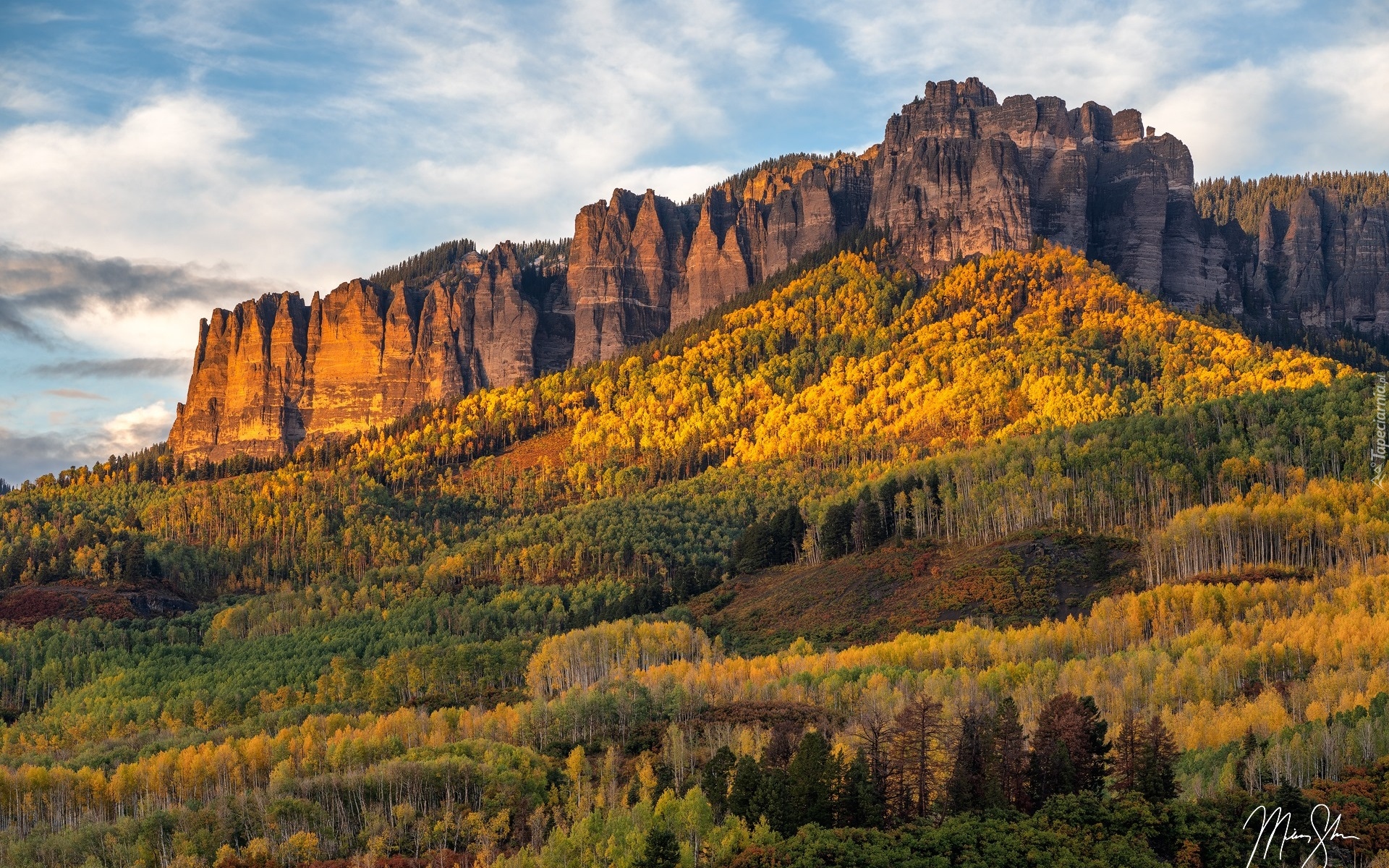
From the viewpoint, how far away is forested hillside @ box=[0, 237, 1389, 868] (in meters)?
72.6

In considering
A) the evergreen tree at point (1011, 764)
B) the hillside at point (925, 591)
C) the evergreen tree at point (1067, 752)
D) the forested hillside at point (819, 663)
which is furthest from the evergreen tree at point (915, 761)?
the hillside at point (925, 591)

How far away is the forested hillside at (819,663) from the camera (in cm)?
7256

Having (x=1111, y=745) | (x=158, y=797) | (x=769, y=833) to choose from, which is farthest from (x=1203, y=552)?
(x=158, y=797)

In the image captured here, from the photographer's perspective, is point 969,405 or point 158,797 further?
point 969,405

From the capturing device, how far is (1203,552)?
400 ft

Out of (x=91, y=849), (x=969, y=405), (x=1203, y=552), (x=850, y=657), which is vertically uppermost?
(x=969, y=405)

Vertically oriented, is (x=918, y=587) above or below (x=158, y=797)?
above

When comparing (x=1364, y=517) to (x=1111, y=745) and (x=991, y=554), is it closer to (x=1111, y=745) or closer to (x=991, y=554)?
(x=991, y=554)

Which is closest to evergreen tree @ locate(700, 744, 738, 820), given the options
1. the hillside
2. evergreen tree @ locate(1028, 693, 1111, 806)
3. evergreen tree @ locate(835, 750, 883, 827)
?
evergreen tree @ locate(835, 750, 883, 827)

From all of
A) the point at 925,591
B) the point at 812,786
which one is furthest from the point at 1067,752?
the point at 925,591

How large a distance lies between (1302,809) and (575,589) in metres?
107
